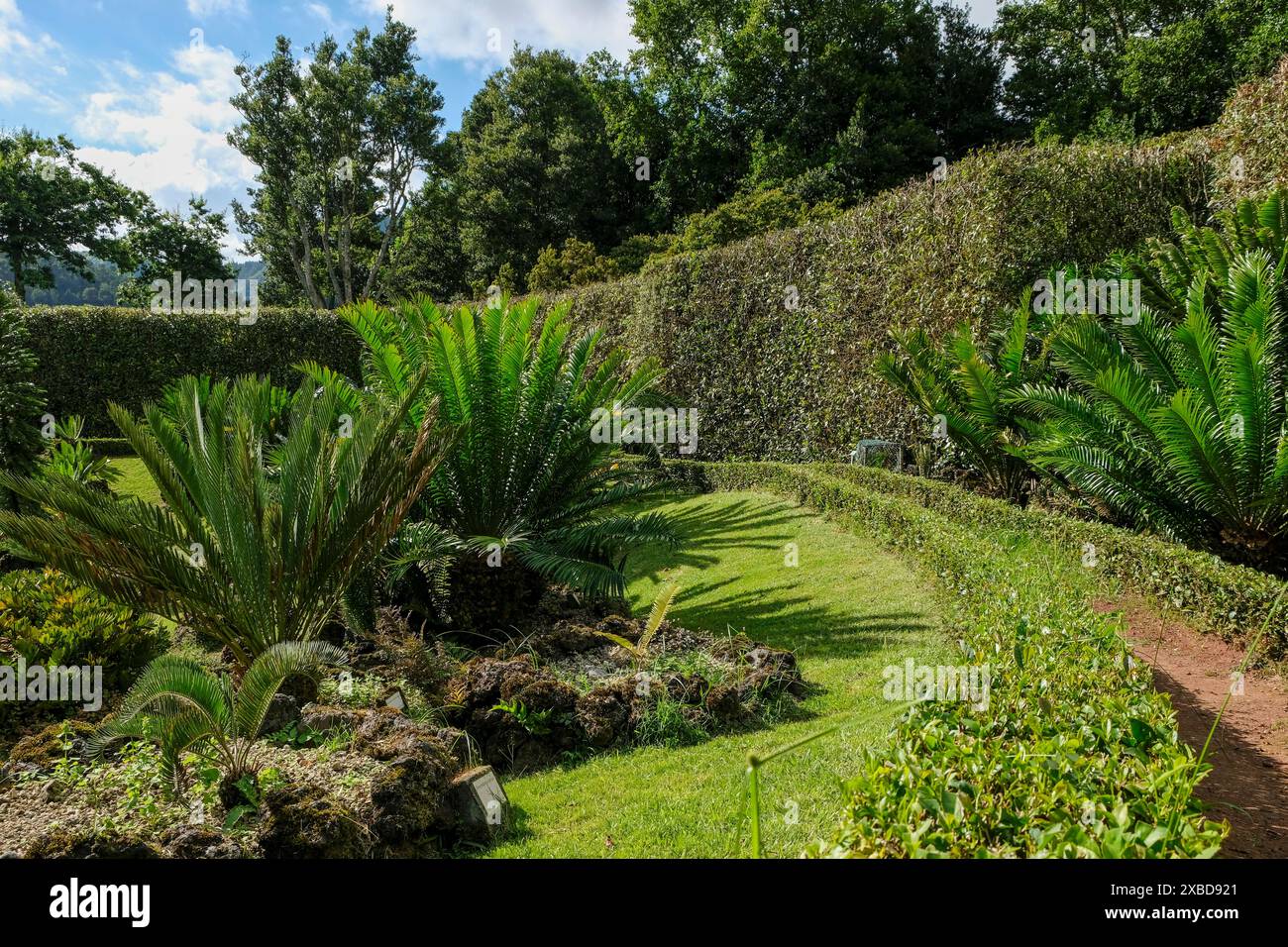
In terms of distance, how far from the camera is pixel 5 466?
25.0 feet

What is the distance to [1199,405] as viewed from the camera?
5.42m

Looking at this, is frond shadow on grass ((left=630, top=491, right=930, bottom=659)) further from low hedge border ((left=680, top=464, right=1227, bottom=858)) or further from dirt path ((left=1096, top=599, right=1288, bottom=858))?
low hedge border ((left=680, top=464, right=1227, bottom=858))

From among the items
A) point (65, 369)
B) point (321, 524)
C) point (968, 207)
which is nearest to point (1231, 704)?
point (321, 524)

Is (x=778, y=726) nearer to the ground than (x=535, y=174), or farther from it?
nearer to the ground

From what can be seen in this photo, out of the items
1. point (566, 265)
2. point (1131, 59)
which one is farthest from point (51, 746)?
point (1131, 59)

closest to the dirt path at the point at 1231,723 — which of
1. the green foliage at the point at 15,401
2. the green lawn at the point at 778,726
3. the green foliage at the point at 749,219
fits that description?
the green lawn at the point at 778,726

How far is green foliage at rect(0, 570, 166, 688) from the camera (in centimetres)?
508

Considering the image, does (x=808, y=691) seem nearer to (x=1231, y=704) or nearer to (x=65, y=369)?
(x=1231, y=704)

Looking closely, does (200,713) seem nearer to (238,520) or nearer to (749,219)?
(238,520)

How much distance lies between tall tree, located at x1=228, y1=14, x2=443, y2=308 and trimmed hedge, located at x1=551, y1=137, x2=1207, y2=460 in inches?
657

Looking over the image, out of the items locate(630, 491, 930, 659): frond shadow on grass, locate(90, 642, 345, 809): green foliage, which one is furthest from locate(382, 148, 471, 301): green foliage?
locate(90, 642, 345, 809): green foliage

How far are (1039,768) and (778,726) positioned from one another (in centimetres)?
212
